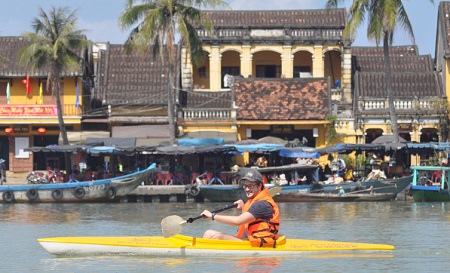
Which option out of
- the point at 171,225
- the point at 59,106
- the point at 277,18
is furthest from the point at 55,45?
the point at 171,225

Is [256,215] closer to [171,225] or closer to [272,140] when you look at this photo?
[171,225]

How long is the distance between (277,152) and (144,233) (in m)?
17.9

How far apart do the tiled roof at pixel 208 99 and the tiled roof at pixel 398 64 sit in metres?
7.90

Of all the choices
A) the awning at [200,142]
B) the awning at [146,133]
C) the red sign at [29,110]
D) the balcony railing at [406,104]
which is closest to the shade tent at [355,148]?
the awning at [200,142]

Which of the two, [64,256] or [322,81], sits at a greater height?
[322,81]

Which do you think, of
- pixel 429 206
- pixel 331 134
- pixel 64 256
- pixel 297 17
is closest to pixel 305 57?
pixel 297 17

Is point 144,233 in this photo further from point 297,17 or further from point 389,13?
point 297,17

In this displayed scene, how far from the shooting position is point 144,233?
1248 inches

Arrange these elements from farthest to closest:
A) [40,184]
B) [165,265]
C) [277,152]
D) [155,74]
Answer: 1. [155,74]
2. [277,152]
3. [40,184]
4. [165,265]

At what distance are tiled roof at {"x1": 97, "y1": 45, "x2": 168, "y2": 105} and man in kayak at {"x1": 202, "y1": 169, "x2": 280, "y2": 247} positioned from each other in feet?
112

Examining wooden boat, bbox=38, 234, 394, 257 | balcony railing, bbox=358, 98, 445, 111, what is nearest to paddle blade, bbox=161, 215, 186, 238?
wooden boat, bbox=38, 234, 394, 257

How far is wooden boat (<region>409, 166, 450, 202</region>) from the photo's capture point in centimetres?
4322

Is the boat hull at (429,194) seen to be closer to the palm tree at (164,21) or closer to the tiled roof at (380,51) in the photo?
the palm tree at (164,21)

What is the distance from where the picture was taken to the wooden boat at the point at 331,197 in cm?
4400
